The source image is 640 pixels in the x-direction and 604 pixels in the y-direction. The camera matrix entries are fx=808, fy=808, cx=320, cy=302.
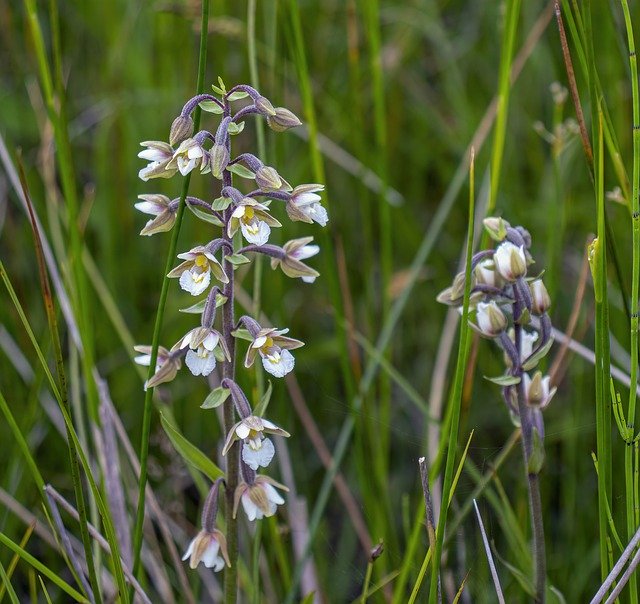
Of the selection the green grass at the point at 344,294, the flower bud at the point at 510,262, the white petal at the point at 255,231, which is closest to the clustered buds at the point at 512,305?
the flower bud at the point at 510,262

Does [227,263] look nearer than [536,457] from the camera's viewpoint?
Yes

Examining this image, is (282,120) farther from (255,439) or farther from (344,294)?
(344,294)

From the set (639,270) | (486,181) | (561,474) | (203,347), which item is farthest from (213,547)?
(486,181)

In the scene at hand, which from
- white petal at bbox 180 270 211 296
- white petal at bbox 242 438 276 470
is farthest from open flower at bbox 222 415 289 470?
white petal at bbox 180 270 211 296

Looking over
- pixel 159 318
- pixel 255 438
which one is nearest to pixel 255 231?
pixel 159 318

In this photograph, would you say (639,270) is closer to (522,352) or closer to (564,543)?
(522,352)

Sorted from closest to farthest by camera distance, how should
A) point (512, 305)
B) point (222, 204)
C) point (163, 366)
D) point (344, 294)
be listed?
point (222, 204) < point (163, 366) < point (512, 305) < point (344, 294)

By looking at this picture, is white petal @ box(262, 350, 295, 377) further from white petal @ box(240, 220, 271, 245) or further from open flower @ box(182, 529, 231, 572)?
open flower @ box(182, 529, 231, 572)
